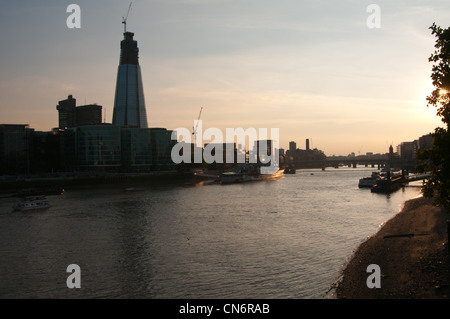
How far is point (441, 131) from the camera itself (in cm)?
1530

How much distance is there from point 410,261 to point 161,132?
136302 millimetres

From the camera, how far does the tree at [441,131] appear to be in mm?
14570

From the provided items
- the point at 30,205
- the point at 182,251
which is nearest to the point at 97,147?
the point at 30,205

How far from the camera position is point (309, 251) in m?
24.5

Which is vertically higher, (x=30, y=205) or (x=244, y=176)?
(x=244, y=176)

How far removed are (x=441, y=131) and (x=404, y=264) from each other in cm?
713

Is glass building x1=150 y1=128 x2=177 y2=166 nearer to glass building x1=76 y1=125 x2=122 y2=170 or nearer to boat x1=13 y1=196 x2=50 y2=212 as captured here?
glass building x1=76 y1=125 x2=122 y2=170

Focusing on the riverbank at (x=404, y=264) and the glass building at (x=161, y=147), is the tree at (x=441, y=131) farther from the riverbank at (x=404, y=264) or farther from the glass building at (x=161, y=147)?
the glass building at (x=161, y=147)

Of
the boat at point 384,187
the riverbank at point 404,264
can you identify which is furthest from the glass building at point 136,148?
the riverbank at point 404,264

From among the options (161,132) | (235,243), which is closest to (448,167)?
(235,243)

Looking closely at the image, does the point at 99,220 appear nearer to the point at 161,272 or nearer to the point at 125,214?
the point at 125,214

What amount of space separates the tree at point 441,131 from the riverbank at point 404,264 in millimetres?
3238

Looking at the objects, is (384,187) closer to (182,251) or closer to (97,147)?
(182,251)

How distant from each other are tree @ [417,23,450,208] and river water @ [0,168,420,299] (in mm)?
6012
